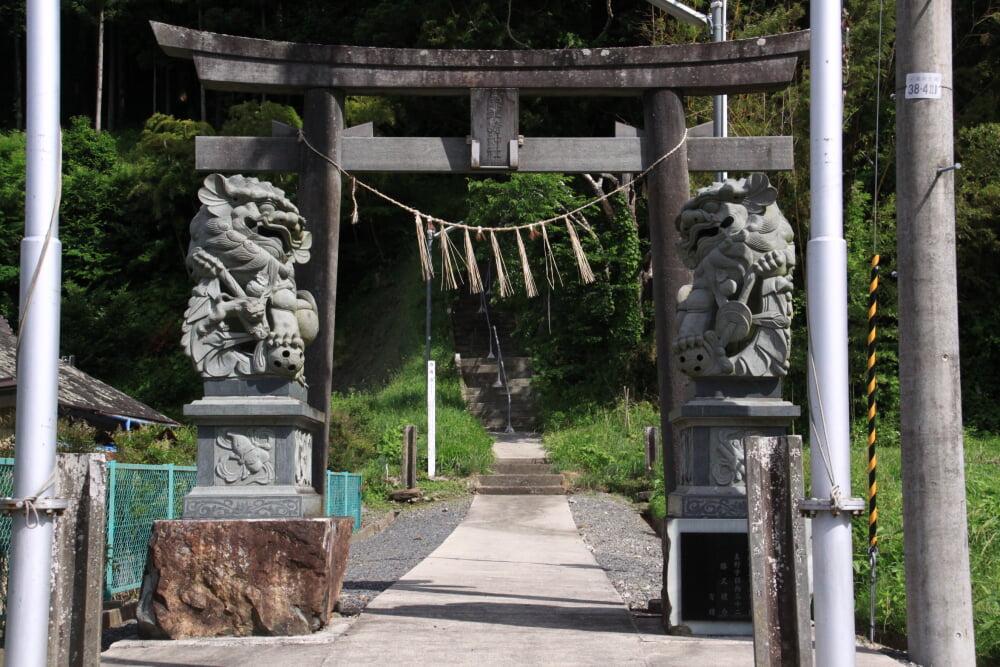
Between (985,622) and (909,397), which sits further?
(985,622)

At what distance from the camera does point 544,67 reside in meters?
8.60

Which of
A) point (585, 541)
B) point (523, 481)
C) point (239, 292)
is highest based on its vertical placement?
point (239, 292)

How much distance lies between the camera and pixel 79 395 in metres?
18.6

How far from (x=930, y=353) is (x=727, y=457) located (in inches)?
66.0

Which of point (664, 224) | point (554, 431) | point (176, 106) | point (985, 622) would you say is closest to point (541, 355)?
point (554, 431)

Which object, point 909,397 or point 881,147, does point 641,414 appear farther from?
point 909,397

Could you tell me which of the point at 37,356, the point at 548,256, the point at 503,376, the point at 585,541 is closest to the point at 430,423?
the point at 548,256

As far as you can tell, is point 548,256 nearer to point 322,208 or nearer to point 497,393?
point 497,393

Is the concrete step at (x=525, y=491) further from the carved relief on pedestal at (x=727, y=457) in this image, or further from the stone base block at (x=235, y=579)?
the stone base block at (x=235, y=579)

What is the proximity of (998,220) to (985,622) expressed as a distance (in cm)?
1599

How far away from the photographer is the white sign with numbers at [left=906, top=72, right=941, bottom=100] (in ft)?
20.3

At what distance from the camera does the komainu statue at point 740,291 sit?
7242 mm

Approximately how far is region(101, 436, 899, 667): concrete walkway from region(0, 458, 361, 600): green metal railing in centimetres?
133

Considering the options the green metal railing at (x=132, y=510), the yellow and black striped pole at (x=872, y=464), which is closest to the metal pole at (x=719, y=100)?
the yellow and black striped pole at (x=872, y=464)
